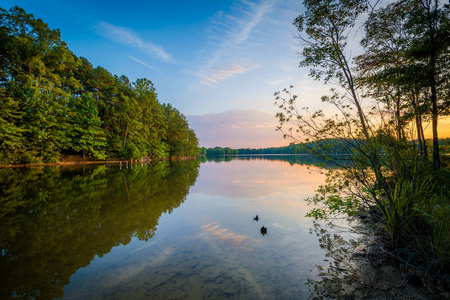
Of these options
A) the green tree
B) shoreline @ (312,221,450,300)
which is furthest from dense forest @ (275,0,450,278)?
the green tree

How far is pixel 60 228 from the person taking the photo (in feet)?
18.8

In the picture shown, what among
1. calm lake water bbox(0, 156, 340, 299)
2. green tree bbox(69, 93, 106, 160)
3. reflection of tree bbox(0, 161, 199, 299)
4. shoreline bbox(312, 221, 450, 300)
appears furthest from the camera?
green tree bbox(69, 93, 106, 160)

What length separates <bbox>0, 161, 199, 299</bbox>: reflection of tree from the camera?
341cm

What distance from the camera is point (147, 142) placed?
140 ft

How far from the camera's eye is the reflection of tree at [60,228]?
11.2 ft

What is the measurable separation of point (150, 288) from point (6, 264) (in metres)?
3.27

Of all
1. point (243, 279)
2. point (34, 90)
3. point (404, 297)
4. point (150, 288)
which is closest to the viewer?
point (404, 297)

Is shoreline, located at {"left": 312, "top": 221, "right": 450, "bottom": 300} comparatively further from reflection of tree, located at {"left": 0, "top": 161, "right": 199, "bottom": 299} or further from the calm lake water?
reflection of tree, located at {"left": 0, "top": 161, "right": 199, "bottom": 299}

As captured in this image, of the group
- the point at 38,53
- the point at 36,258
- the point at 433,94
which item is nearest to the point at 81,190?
the point at 36,258

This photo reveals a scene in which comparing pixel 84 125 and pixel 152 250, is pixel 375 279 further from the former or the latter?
pixel 84 125

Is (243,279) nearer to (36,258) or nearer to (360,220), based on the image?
(36,258)

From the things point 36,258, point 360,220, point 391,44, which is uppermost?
point 391,44

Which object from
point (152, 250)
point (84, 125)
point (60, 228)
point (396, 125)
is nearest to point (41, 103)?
point (84, 125)

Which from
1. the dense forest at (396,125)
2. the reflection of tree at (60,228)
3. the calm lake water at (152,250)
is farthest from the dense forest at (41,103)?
the dense forest at (396,125)
